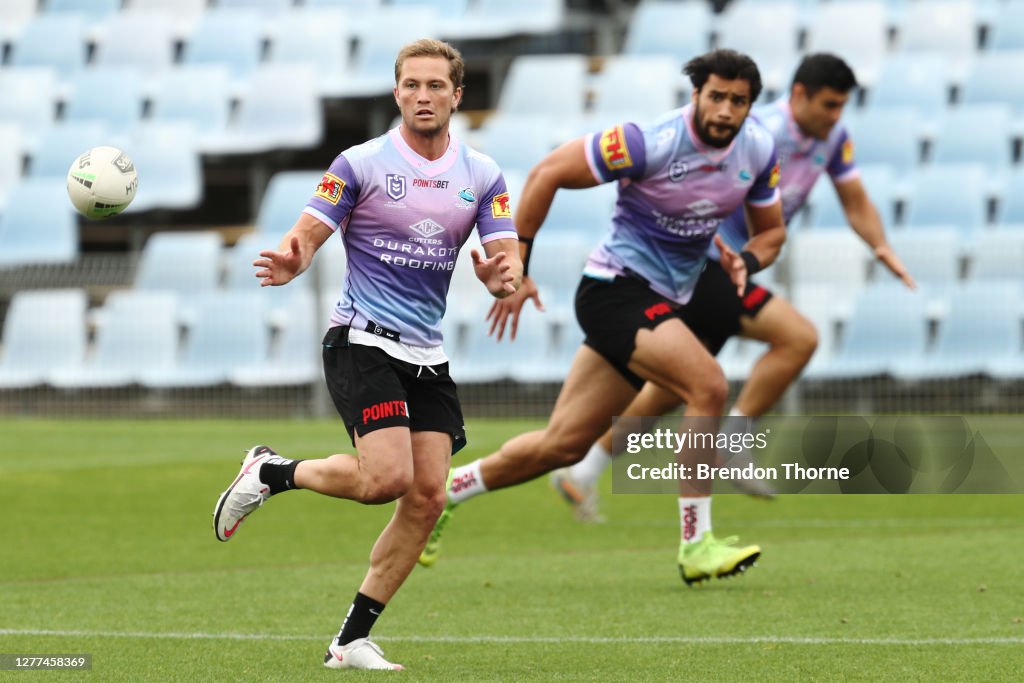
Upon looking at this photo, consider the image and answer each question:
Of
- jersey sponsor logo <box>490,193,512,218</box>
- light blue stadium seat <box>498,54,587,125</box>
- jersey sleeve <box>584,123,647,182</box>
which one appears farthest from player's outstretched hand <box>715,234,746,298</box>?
light blue stadium seat <box>498,54,587,125</box>

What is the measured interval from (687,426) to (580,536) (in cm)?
243

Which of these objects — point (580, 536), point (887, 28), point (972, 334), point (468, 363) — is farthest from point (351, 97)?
point (580, 536)

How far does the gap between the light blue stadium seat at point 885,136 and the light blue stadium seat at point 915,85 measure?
16.3 inches

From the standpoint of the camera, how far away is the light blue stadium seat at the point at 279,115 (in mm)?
22438

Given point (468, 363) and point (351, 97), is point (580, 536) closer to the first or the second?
point (468, 363)

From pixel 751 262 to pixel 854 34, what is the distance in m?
14.1

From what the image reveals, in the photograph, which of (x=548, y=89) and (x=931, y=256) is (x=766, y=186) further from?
(x=548, y=89)

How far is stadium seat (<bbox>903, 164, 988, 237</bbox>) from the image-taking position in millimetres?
18438

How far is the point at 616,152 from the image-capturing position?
780 centimetres

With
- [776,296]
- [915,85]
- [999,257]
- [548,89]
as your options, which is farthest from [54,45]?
[776,296]

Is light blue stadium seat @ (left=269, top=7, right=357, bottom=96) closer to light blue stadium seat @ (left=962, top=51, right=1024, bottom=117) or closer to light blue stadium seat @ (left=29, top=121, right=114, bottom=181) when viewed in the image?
light blue stadium seat @ (left=29, top=121, right=114, bottom=181)

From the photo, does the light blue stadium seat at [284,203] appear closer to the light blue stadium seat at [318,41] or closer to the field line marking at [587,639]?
the light blue stadium seat at [318,41]

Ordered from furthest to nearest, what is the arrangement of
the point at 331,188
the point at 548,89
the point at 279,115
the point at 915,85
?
the point at 279,115, the point at 548,89, the point at 915,85, the point at 331,188

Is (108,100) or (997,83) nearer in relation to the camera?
(997,83)
